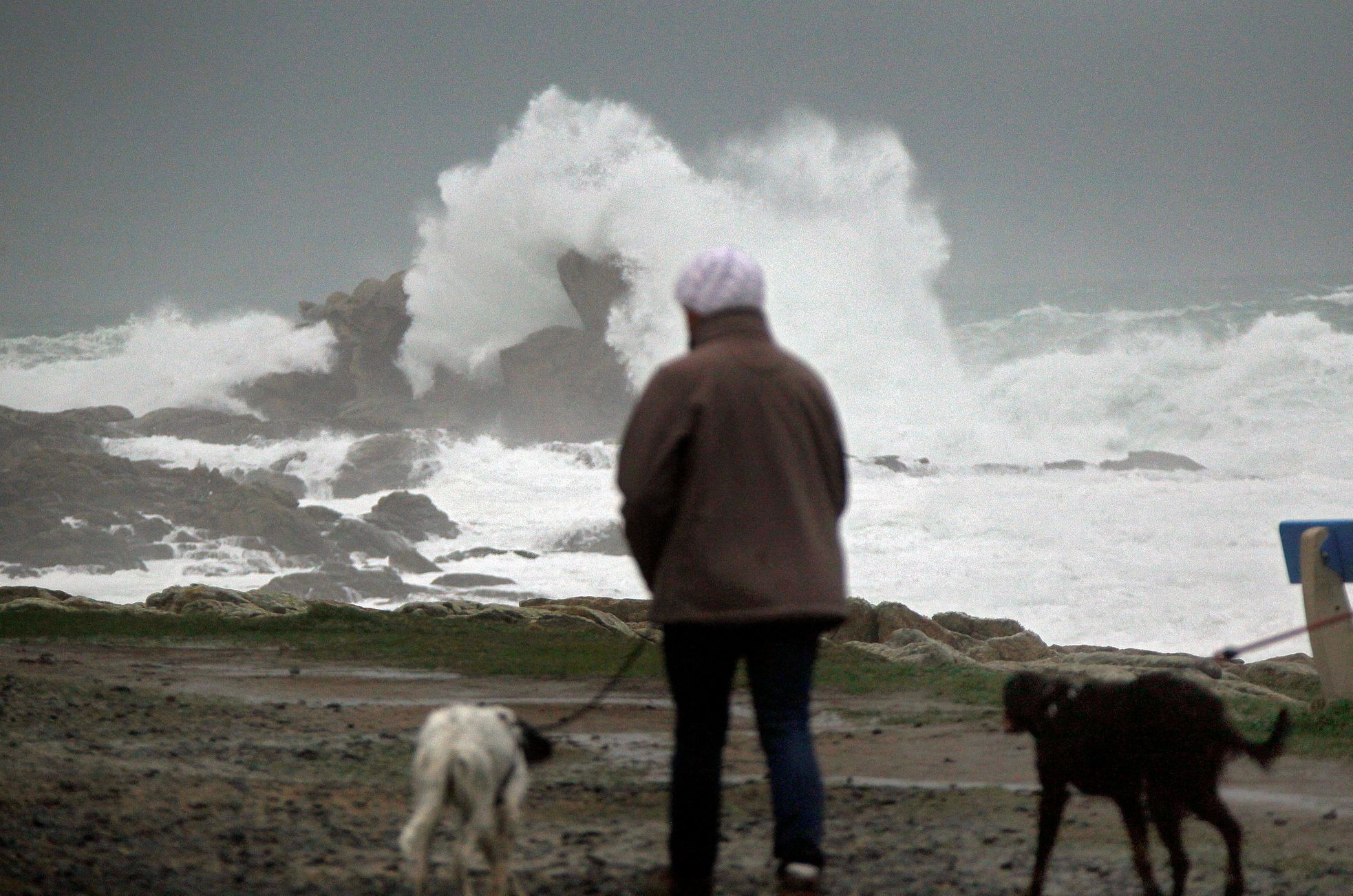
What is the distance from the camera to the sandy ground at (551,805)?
413cm

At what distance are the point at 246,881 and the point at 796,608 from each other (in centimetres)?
181

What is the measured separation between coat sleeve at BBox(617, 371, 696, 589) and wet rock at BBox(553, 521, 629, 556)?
79.8 ft

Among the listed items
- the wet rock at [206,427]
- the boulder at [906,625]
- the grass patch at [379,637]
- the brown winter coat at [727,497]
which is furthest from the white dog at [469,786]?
the wet rock at [206,427]

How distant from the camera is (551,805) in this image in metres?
5.30

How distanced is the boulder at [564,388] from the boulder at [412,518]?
9.82 meters

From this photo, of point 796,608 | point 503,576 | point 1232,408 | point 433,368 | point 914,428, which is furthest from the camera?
point 433,368

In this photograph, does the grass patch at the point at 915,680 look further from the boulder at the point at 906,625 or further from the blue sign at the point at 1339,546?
the boulder at the point at 906,625

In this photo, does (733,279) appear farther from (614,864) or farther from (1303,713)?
(1303,713)

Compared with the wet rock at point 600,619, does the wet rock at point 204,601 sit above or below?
above

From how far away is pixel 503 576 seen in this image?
25.4m

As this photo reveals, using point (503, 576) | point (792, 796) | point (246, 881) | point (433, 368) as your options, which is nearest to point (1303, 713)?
point (792, 796)

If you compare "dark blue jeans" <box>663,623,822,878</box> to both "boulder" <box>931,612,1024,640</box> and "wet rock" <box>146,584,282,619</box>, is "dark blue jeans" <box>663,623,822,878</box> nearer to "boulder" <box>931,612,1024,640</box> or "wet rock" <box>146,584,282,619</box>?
"wet rock" <box>146,584,282,619</box>

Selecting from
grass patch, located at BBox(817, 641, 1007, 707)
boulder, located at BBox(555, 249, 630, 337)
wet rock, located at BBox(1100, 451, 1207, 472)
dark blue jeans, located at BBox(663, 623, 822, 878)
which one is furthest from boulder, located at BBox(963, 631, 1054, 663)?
boulder, located at BBox(555, 249, 630, 337)

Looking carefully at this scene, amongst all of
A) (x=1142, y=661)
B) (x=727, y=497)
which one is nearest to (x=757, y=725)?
(x=727, y=497)
